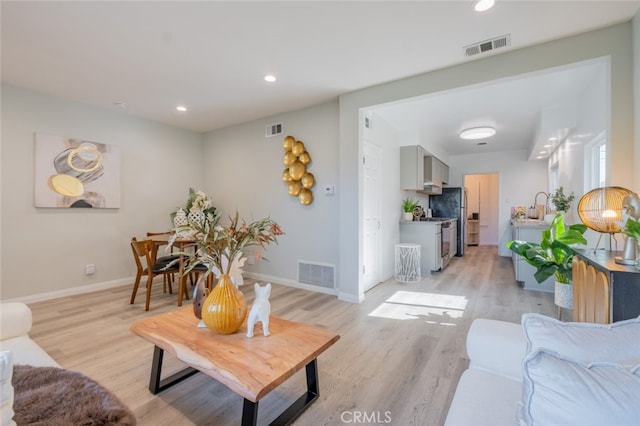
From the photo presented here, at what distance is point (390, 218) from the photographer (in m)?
5.01

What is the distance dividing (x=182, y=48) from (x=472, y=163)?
741 centimetres

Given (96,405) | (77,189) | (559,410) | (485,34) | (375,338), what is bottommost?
(375,338)

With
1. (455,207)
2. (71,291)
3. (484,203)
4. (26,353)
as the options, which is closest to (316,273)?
(26,353)

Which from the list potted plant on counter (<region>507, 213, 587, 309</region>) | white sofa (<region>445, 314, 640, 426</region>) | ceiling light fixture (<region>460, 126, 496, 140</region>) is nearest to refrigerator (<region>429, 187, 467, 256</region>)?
ceiling light fixture (<region>460, 126, 496, 140</region>)

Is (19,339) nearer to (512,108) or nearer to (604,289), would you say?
(604,289)

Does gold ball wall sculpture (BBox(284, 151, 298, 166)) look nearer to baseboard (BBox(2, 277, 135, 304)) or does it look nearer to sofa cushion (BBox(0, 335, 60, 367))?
baseboard (BBox(2, 277, 135, 304))

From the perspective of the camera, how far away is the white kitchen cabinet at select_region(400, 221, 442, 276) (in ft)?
17.0

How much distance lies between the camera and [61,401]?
47.3 inches

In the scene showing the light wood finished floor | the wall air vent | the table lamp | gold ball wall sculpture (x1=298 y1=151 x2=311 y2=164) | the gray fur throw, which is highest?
the wall air vent

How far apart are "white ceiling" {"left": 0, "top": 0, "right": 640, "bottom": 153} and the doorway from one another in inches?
249

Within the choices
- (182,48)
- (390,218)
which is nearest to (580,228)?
(390,218)

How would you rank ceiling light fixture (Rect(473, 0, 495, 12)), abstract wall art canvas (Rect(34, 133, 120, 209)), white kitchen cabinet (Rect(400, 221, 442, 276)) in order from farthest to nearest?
white kitchen cabinet (Rect(400, 221, 442, 276)) → abstract wall art canvas (Rect(34, 133, 120, 209)) → ceiling light fixture (Rect(473, 0, 495, 12))

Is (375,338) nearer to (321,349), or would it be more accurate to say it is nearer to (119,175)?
(321,349)

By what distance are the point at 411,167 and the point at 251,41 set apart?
3.72m
